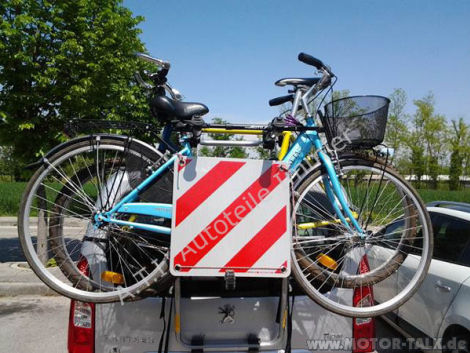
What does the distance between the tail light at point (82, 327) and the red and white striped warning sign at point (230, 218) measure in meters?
0.81

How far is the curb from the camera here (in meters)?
5.96

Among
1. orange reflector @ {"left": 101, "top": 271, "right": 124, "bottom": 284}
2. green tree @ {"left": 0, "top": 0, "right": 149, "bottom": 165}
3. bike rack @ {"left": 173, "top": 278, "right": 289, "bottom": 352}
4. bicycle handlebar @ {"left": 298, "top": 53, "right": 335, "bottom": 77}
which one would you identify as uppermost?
green tree @ {"left": 0, "top": 0, "right": 149, "bottom": 165}

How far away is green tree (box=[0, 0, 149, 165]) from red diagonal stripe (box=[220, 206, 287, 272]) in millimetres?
5193

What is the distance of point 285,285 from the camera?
2.16m

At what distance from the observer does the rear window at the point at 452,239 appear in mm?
3568

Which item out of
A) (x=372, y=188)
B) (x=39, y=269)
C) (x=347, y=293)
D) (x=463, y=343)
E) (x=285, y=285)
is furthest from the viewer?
(x=463, y=343)

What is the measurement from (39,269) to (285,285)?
1.50 m

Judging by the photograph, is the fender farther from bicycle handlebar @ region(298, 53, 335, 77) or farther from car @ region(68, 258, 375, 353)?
bicycle handlebar @ region(298, 53, 335, 77)

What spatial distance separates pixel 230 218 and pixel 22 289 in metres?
5.41

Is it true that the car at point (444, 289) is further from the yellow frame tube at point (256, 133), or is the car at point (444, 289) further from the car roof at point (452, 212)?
the yellow frame tube at point (256, 133)

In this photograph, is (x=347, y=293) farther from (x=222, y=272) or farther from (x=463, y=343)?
(x=463, y=343)

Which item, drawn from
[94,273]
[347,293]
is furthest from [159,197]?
[347,293]

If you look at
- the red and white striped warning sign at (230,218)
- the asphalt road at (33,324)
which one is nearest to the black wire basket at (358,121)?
the red and white striped warning sign at (230,218)

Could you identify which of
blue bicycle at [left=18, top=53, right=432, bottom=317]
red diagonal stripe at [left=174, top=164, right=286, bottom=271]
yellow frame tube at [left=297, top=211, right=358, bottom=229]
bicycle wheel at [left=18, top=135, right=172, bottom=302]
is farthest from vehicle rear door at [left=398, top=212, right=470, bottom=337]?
bicycle wheel at [left=18, top=135, right=172, bottom=302]
